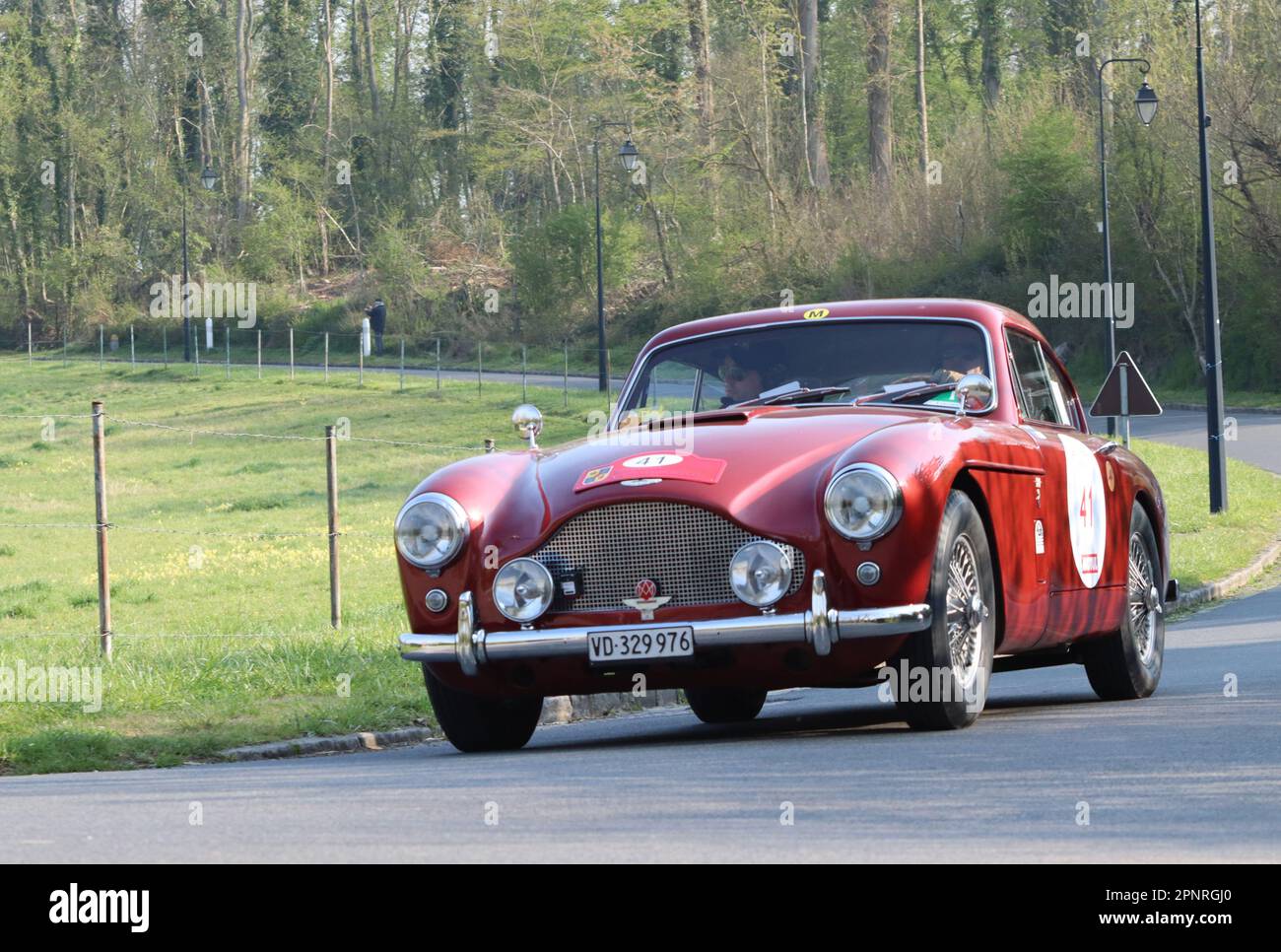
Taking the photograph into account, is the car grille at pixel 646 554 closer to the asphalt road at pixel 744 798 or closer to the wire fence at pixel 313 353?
the asphalt road at pixel 744 798

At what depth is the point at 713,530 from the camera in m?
7.99

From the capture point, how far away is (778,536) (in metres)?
7.92

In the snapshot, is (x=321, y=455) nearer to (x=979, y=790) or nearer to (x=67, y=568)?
(x=67, y=568)

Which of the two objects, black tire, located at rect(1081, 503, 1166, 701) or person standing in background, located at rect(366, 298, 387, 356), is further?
person standing in background, located at rect(366, 298, 387, 356)

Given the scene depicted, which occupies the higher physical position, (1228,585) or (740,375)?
(740,375)

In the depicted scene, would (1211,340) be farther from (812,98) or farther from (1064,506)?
(812,98)

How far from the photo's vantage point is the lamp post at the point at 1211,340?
2692 centimetres

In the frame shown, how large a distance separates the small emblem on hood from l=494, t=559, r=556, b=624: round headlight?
0.40 metres

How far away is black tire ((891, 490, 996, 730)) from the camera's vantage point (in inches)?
314

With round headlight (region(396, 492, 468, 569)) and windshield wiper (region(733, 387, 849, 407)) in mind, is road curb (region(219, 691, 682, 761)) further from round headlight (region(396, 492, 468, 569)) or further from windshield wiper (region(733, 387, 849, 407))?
windshield wiper (region(733, 387, 849, 407))

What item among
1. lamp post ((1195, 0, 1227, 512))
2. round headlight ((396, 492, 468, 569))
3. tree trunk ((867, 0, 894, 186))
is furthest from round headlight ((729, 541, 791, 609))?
tree trunk ((867, 0, 894, 186))

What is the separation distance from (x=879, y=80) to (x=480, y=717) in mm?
53670

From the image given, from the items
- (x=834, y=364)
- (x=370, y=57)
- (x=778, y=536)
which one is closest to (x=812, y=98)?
(x=370, y=57)

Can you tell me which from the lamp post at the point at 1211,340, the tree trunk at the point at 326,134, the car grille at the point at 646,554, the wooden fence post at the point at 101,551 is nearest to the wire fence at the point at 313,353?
the tree trunk at the point at 326,134
